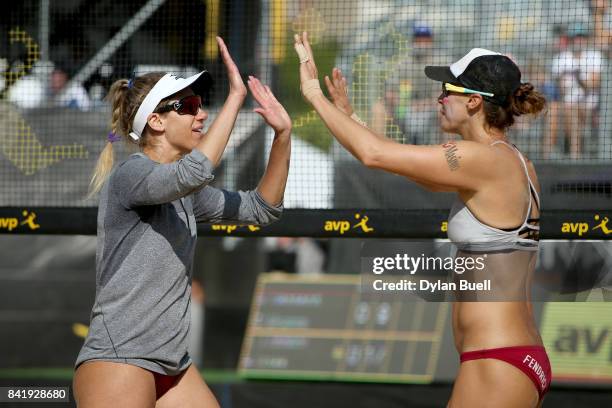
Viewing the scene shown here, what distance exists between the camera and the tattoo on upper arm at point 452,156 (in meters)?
3.42

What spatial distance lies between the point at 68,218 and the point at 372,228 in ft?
5.01

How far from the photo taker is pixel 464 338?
11.5 ft

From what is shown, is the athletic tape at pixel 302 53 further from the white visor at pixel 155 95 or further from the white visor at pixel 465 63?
the white visor at pixel 465 63

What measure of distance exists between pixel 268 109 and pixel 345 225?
4.23 feet

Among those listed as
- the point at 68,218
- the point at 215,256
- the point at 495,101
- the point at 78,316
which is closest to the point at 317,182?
the point at 68,218

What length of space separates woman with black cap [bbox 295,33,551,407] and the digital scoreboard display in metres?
4.46

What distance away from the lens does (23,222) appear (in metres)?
5.02

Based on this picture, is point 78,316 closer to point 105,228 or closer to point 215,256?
point 215,256

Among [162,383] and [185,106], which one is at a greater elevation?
[185,106]

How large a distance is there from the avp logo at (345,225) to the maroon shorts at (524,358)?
1444 millimetres

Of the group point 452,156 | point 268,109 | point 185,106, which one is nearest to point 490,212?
point 452,156

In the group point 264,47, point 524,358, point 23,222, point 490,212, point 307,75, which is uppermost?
point 264,47

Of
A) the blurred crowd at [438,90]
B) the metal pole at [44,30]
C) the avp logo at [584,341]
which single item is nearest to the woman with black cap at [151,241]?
the blurred crowd at [438,90]

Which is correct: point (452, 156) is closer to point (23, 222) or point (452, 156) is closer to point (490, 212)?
point (490, 212)
